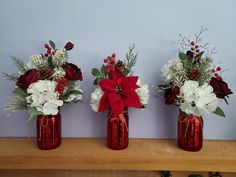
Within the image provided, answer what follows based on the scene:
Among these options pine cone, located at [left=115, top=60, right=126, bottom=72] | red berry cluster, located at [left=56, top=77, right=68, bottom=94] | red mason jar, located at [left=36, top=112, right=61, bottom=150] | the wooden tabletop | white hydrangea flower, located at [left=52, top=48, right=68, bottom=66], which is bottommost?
the wooden tabletop

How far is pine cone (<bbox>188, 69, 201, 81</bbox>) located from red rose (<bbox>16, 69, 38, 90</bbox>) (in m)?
0.59

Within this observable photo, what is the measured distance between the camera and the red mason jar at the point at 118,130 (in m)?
1.01

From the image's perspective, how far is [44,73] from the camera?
972mm

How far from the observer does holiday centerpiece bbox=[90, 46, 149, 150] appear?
960 millimetres

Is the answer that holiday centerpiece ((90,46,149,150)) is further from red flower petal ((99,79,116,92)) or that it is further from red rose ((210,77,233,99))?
red rose ((210,77,233,99))

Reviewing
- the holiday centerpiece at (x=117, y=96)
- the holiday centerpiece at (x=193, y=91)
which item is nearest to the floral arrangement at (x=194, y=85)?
the holiday centerpiece at (x=193, y=91)

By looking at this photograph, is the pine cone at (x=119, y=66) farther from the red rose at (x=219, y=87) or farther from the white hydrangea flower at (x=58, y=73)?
the red rose at (x=219, y=87)

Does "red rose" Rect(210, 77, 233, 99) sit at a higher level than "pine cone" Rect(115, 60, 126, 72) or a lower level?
lower

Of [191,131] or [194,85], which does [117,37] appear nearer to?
[194,85]

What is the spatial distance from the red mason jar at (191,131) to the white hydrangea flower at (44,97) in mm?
499

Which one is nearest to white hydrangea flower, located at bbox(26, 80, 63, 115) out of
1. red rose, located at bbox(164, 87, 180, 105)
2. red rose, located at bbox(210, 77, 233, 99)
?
red rose, located at bbox(164, 87, 180, 105)

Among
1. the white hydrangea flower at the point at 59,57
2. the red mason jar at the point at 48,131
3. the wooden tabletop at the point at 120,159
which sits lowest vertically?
the wooden tabletop at the point at 120,159

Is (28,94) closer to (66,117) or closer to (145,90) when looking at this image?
(66,117)

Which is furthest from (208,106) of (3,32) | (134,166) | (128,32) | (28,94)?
(3,32)
